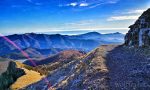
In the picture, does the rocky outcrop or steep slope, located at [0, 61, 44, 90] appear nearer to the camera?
steep slope, located at [0, 61, 44, 90]

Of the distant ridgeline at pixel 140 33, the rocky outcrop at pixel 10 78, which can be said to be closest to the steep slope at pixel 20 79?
the rocky outcrop at pixel 10 78

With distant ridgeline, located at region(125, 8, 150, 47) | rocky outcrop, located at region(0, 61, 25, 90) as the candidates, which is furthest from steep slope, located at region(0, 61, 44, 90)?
distant ridgeline, located at region(125, 8, 150, 47)

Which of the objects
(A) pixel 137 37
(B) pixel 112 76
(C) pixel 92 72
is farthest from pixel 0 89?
(B) pixel 112 76

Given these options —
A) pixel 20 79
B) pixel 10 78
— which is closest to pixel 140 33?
pixel 20 79

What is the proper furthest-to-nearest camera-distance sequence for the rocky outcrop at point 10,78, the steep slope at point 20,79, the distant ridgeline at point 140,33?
the rocky outcrop at point 10,78
the steep slope at point 20,79
the distant ridgeline at point 140,33

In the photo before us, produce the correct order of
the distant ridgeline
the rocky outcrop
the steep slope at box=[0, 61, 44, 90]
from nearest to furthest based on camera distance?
the distant ridgeline, the steep slope at box=[0, 61, 44, 90], the rocky outcrop

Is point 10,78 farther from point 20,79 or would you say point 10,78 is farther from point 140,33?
point 140,33

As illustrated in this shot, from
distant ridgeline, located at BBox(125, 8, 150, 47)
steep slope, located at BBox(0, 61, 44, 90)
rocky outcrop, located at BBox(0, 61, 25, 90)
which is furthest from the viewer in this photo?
rocky outcrop, located at BBox(0, 61, 25, 90)

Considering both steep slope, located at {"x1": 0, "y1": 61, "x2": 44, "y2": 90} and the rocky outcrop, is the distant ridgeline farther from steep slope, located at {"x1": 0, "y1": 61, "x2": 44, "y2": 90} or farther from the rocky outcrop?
the rocky outcrop

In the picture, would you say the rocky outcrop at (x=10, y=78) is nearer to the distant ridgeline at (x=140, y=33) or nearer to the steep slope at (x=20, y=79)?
the steep slope at (x=20, y=79)
